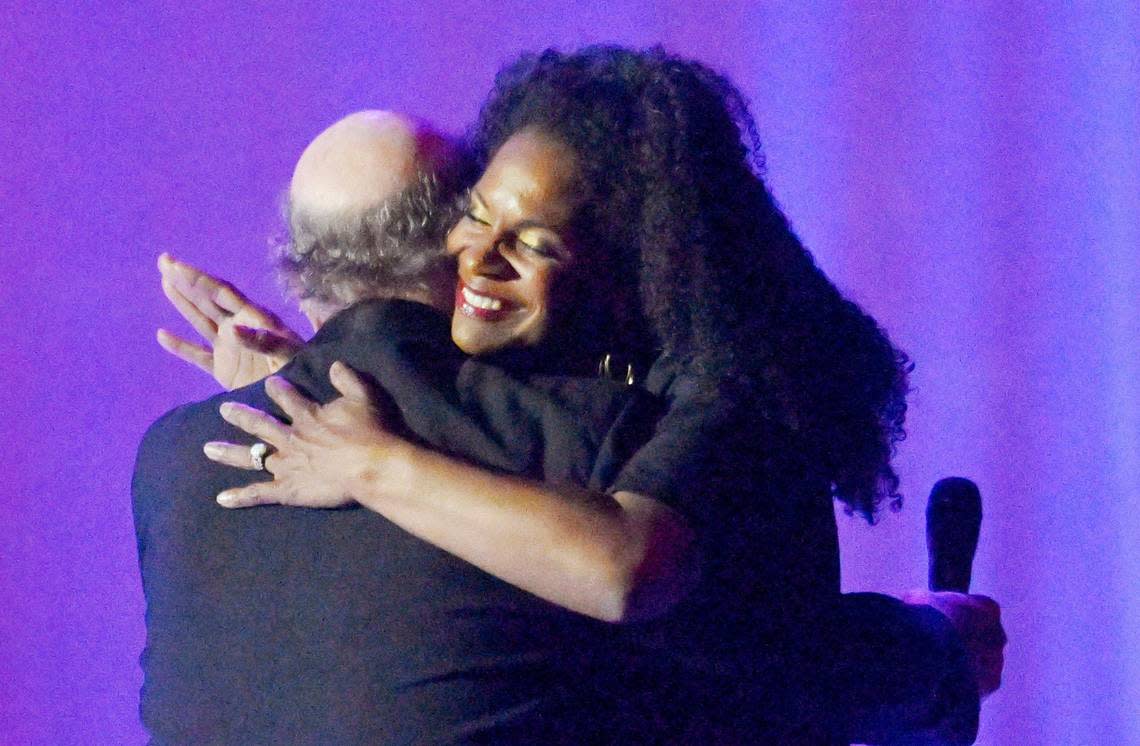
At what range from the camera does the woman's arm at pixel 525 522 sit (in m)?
1.07

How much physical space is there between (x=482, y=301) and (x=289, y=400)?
22 cm

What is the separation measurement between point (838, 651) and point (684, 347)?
31cm

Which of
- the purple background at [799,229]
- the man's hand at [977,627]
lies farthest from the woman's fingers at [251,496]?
the purple background at [799,229]

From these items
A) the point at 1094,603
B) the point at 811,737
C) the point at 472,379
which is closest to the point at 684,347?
the point at 472,379

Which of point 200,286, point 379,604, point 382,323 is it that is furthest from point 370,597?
point 200,286

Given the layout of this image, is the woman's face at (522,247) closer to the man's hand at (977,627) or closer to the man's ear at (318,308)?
the man's ear at (318,308)

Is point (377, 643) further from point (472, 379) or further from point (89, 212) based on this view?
point (89, 212)

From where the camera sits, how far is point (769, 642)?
1.29 metres

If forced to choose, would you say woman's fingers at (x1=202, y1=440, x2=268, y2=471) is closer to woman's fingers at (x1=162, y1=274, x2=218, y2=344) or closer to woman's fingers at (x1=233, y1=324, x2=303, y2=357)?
woman's fingers at (x1=233, y1=324, x2=303, y2=357)

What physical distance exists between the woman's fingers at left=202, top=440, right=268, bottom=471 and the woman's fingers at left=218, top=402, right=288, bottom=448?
0.06ft

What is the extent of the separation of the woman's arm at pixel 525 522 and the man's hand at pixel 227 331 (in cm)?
42

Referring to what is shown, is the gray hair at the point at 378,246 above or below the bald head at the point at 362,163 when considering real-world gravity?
below

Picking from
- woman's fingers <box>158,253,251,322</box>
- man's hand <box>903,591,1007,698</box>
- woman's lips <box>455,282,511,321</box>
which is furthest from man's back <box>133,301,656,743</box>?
man's hand <box>903,591,1007,698</box>

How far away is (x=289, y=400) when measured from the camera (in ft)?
4.06
